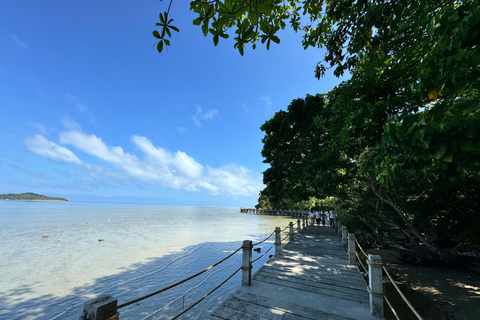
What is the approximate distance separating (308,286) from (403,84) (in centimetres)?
730

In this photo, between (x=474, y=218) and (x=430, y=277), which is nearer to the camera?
(x=474, y=218)

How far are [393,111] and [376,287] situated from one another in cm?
606

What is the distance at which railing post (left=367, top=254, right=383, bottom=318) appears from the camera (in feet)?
13.1

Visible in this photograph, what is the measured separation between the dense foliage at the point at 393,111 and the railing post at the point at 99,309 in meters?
2.61

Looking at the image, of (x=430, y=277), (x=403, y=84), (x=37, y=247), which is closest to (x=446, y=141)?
(x=403, y=84)

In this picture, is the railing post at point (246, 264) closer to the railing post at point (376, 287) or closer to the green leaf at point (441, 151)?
the railing post at point (376, 287)

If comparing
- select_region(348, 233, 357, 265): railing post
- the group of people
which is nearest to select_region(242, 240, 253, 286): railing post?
select_region(348, 233, 357, 265): railing post

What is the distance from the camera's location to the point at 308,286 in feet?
17.5

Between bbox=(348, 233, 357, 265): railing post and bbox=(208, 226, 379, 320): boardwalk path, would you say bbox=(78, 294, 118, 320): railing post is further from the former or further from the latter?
bbox=(348, 233, 357, 265): railing post

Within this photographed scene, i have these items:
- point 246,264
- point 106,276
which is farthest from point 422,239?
point 106,276

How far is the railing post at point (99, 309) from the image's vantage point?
178 centimetres

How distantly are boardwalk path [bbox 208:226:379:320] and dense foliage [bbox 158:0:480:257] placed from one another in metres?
2.70

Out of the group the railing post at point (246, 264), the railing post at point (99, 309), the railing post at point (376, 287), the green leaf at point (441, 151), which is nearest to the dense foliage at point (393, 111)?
the green leaf at point (441, 151)

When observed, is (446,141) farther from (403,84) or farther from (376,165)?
(403,84)
